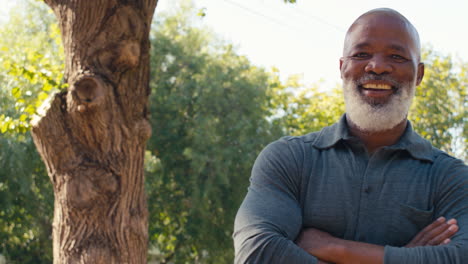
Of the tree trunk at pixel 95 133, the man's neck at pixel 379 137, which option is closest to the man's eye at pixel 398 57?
the man's neck at pixel 379 137

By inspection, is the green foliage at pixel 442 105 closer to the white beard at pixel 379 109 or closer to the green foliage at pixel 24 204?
the green foliage at pixel 24 204

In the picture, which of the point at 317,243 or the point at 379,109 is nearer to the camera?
the point at 317,243

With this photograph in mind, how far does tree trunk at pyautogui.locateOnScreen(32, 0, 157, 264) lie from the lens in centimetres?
604

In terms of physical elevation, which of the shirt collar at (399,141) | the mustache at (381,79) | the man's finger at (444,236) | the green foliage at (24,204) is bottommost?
the green foliage at (24,204)

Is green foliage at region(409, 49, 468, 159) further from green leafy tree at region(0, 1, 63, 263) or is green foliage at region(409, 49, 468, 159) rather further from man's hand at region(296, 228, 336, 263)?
man's hand at region(296, 228, 336, 263)

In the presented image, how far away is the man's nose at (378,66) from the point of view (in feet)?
7.48

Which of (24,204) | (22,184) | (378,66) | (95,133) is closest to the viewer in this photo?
(378,66)

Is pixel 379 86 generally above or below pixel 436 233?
above

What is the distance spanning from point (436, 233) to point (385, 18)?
2.66ft

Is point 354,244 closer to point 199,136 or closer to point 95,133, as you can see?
point 95,133

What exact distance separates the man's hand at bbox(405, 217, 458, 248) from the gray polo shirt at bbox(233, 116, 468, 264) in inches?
1.0

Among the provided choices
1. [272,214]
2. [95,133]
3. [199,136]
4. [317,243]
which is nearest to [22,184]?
[199,136]

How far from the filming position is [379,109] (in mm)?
2320

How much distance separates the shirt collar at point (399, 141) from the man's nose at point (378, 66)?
256 millimetres
